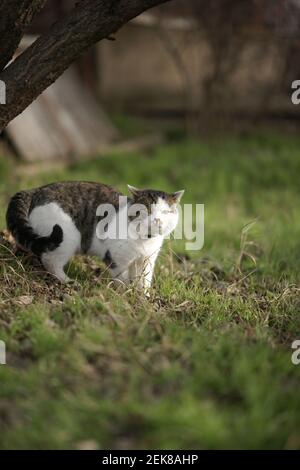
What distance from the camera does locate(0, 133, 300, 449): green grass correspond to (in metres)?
2.44

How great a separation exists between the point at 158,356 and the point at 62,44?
1814 millimetres

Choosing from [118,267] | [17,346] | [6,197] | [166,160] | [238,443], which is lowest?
[238,443]

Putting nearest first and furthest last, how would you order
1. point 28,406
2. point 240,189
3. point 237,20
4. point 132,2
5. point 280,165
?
point 28,406 → point 132,2 → point 240,189 → point 280,165 → point 237,20

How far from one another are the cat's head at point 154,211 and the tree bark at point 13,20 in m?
1.08

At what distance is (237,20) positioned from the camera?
9.27 m

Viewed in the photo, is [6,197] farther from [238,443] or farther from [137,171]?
[238,443]

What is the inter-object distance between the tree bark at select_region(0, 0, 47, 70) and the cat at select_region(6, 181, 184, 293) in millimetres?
883

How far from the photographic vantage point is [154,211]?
143 inches

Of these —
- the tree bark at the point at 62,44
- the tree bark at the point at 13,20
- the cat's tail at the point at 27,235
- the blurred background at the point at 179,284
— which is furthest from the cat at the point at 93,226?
the tree bark at the point at 13,20

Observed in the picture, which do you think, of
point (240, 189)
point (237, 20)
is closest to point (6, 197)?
point (240, 189)

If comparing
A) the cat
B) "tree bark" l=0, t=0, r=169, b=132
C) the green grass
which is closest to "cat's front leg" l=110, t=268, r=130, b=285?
the cat

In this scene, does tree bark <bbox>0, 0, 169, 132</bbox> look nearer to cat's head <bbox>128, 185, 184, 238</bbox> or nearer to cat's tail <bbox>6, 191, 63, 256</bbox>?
cat's tail <bbox>6, 191, 63, 256</bbox>

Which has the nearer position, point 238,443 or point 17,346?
point 238,443

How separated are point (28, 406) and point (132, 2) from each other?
219cm
